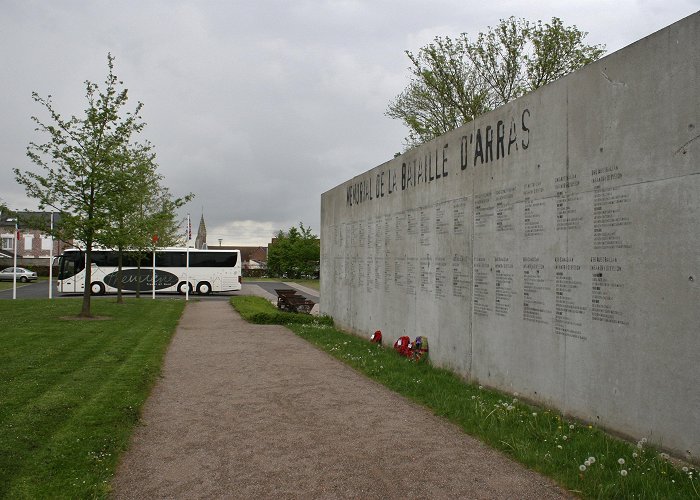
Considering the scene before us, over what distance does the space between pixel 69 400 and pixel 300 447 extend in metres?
3.10

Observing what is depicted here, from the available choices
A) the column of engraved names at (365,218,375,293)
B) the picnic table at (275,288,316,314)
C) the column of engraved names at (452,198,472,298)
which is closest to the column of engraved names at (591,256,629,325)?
the column of engraved names at (452,198,472,298)

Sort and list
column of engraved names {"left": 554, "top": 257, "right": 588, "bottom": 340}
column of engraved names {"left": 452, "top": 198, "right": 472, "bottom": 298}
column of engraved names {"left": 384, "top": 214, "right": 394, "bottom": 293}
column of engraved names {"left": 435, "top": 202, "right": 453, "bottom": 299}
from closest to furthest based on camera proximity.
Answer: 1. column of engraved names {"left": 554, "top": 257, "right": 588, "bottom": 340}
2. column of engraved names {"left": 452, "top": 198, "right": 472, "bottom": 298}
3. column of engraved names {"left": 435, "top": 202, "right": 453, "bottom": 299}
4. column of engraved names {"left": 384, "top": 214, "right": 394, "bottom": 293}

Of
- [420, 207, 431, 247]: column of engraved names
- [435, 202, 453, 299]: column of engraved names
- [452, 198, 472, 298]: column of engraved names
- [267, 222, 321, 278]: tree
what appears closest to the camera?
[452, 198, 472, 298]: column of engraved names

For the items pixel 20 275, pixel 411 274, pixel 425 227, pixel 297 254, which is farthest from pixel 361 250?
pixel 297 254

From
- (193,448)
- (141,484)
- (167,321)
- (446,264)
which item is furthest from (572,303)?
(167,321)

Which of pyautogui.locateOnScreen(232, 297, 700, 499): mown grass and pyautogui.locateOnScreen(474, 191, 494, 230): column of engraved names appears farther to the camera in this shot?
pyautogui.locateOnScreen(474, 191, 494, 230): column of engraved names

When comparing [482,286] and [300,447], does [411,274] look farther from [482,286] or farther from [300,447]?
[300,447]

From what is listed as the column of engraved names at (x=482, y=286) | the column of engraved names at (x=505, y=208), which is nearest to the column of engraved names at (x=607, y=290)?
the column of engraved names at (x=505, y=208)

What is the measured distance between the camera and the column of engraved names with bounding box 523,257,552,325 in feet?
20.7

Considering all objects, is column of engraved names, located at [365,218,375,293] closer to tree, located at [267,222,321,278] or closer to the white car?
the white car

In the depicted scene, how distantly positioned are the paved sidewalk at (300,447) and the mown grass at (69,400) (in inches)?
9.6

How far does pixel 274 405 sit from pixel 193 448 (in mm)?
1679

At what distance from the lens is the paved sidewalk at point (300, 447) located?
414 cm

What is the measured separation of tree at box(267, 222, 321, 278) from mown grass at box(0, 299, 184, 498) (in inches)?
1869
